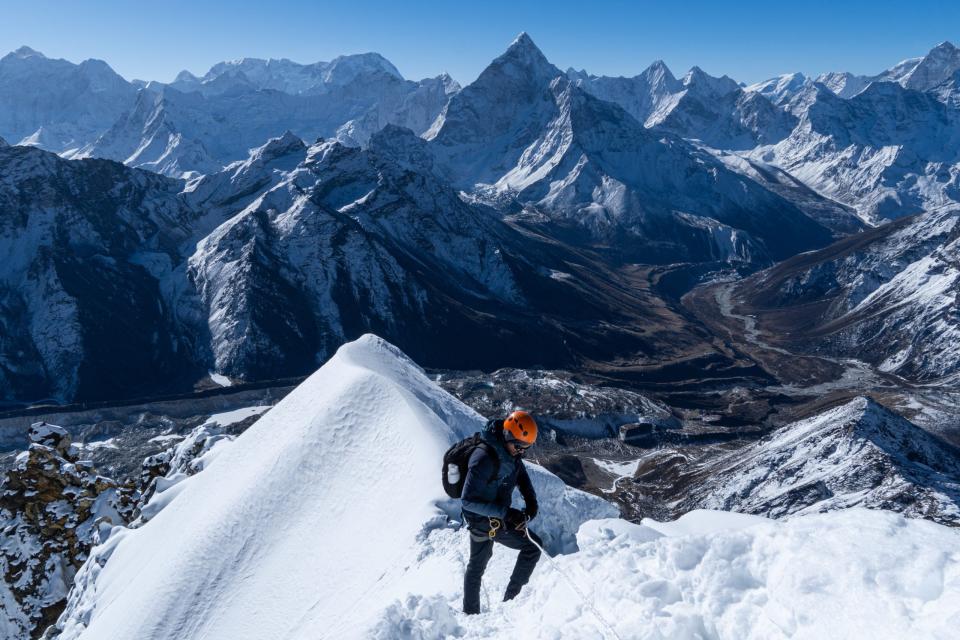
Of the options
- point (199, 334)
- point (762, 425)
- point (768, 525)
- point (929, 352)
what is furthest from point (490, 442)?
point (929, 352)

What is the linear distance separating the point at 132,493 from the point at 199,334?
115998 millimetres

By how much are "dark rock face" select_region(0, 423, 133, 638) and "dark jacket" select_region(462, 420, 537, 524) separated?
33.9 m

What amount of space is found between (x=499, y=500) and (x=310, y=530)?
1215 centimetres

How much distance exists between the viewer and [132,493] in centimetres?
4662

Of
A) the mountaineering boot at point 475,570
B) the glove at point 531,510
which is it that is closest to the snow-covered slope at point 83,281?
the mountaineering boot at point 475,570

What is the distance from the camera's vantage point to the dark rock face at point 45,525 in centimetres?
3962

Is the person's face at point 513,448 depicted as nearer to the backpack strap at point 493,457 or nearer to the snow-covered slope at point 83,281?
the backpack strap at point 493,457

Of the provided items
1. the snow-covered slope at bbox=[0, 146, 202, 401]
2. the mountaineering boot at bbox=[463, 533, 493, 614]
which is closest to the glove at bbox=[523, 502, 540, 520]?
the mountaineering boot at bbox=[463, 533, 493, 614]

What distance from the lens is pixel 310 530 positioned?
911 inches

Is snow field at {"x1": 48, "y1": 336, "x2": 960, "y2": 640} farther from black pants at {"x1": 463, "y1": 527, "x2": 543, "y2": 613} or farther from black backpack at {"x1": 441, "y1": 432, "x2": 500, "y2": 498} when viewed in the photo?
black backpack at {"x1": 441, "y1": 432, "x2": 500, "y2": 498}

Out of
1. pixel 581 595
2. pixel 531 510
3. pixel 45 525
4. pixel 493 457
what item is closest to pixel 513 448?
pixel 493 457

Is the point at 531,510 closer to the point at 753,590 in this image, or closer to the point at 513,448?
the point at 513,448

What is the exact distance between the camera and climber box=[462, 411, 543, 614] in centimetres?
1356

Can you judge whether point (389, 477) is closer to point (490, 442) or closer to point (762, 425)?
point (490, 442)
